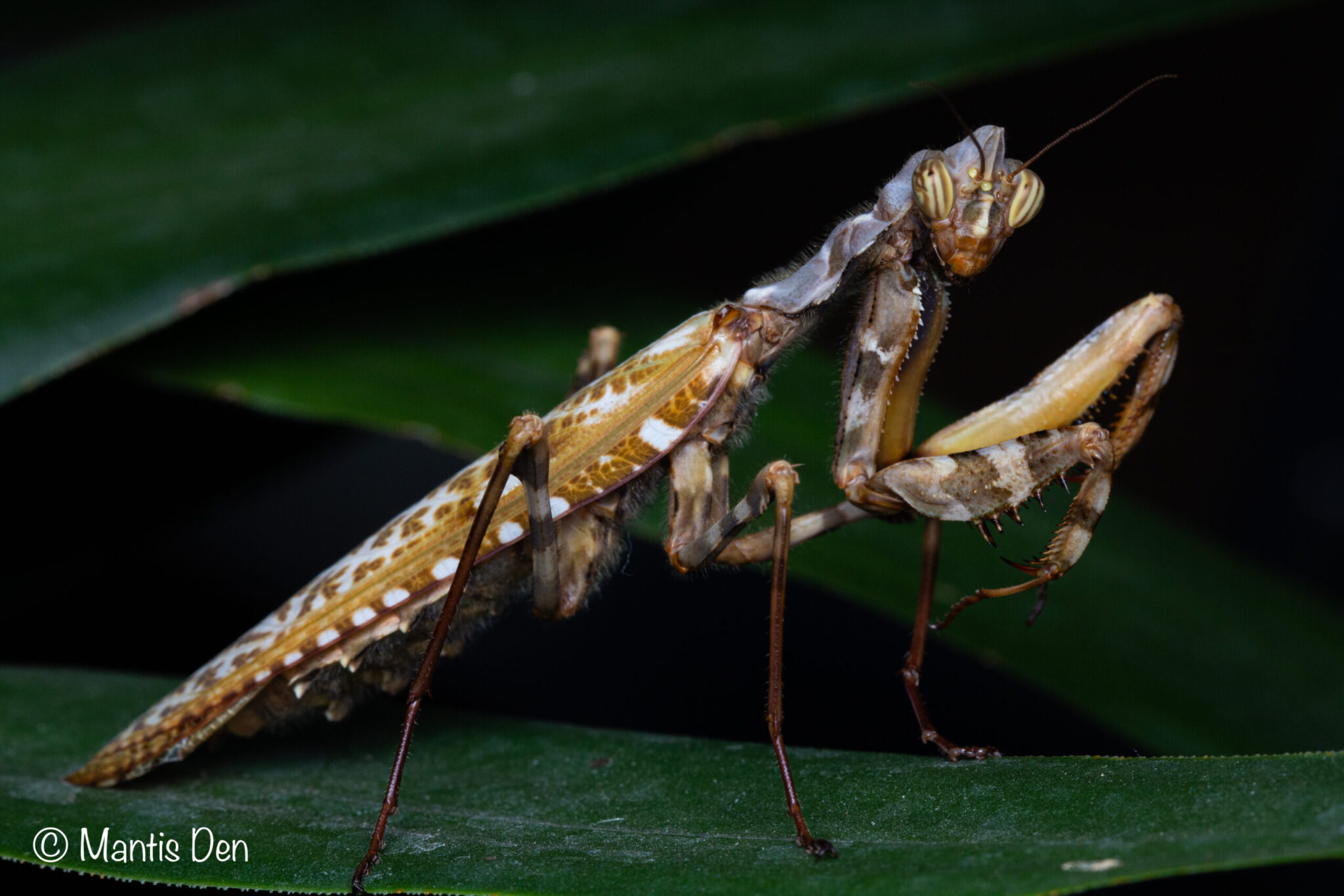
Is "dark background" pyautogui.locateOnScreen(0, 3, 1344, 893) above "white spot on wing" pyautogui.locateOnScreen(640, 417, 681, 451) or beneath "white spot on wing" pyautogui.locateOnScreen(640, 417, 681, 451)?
above

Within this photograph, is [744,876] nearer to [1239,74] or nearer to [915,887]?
[915,887]

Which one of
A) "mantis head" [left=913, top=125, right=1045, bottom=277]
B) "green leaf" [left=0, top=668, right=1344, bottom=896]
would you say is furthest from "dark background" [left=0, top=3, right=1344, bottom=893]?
"mantis head" [left=913, top=125, right=1045, bottom=277]

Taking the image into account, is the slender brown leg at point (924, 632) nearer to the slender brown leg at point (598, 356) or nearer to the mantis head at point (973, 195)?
the mantis head at point (973, 195)

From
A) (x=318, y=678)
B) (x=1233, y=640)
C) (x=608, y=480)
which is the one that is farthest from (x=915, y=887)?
(x=1233, y=640)

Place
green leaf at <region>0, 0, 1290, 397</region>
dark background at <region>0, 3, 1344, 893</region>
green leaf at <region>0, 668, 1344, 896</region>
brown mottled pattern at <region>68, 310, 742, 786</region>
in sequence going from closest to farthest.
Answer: green leaf at <region>0, 668, 1344, 896</region>, brown mottled pattern at <region>68, 310, 742, 786</region>, green leaf at <region>0, 0, 1290, 397</region>, dark background at <region>0, 3, 1344, 893</region>

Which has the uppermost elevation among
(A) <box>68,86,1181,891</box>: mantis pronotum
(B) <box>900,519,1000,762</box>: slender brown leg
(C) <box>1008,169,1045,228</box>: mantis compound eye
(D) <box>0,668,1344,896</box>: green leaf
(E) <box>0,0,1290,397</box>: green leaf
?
(E) <box>0,0,1290,397</box>: green leaf

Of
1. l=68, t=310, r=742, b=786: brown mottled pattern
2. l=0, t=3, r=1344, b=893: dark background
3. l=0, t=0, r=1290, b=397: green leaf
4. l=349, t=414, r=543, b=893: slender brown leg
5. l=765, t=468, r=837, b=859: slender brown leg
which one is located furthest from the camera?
l=0, t=3, r=1344, b=893: dark background

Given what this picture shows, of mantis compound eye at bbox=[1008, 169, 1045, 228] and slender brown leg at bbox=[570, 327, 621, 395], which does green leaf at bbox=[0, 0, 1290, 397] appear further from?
mantis compound eye at bbox=[1008, 169, 1045, 228]

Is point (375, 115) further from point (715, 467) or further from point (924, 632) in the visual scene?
point (924, 632)
